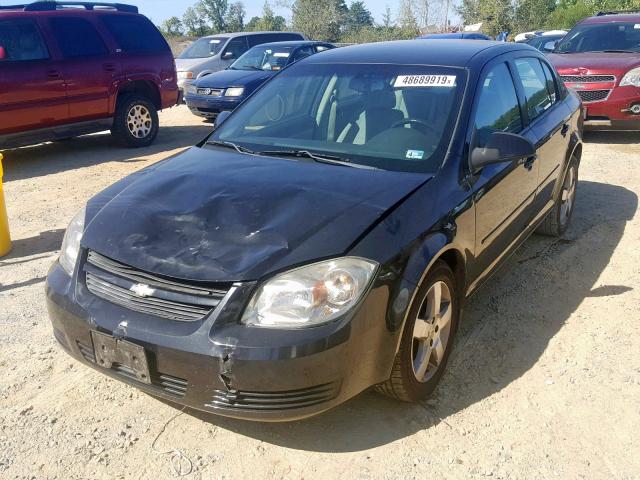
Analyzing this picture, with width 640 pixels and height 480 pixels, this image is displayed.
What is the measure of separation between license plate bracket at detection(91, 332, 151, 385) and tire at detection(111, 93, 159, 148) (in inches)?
293

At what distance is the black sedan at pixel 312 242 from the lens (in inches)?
95.0

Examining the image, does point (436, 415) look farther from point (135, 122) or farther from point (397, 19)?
point (397, 19)

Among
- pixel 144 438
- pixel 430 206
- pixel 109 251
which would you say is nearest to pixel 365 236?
pixel 430 206

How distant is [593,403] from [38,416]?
8.70 ft

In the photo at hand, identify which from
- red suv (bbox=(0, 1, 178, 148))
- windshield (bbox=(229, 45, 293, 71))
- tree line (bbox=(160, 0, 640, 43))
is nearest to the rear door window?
red suv (bbox=(0, 1, 178, 148))

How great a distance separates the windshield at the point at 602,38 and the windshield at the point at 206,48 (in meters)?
8.34

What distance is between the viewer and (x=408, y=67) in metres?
3.68

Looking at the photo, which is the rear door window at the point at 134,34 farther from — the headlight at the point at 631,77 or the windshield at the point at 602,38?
the headlight at the point at 631,77

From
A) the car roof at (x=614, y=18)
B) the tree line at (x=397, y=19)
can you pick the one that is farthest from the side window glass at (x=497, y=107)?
the tree line at (x=397, y=19)

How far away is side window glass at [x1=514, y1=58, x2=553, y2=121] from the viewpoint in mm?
4363

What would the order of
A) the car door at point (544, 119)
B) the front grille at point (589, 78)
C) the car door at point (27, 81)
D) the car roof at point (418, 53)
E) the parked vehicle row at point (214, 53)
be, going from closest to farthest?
the car roof at point (418, 53), the car door at point (544, 119), the car door at point (27, 81), the front grille at point (589, 78), the parked vehicle row at point (214, 53)

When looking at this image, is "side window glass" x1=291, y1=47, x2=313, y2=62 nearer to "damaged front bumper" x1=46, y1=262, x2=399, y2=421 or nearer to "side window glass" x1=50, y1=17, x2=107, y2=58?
"side window glass" x1=50, y1=17, x2=107, y2=58

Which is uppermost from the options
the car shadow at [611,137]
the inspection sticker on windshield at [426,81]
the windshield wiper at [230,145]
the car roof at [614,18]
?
the inspection sticker on windshield at [426,81]

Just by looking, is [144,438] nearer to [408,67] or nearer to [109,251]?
[109,251]
